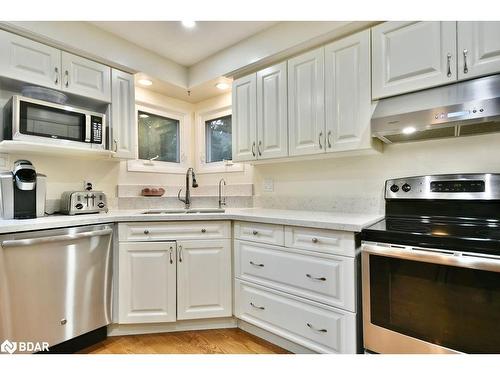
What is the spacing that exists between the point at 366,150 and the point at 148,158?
2151 millimetres

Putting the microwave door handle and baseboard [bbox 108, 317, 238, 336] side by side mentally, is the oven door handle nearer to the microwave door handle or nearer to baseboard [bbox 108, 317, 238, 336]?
baseboard [bbox 108, 317, 238, 336]

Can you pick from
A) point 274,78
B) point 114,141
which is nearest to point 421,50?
point 274,78

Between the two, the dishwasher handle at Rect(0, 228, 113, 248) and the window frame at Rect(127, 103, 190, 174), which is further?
the window frame at Rect(127, 103, 190, 174)

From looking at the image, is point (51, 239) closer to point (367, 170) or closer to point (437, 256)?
point (437, 256)

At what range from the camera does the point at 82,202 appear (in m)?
2.05

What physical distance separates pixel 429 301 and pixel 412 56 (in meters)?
1.36

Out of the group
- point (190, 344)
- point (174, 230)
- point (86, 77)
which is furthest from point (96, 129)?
point (190, 344)

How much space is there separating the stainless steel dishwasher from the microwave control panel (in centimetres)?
71

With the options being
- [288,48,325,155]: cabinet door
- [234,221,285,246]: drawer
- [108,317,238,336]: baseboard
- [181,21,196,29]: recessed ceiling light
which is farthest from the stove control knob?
[181,21,196,29]: recessed ceiling light

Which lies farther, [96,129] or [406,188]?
[96,129]

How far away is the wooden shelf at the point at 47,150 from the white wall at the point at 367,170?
1435mm

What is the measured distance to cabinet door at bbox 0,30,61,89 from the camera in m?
1.73

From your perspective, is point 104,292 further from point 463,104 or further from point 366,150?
point 463,104

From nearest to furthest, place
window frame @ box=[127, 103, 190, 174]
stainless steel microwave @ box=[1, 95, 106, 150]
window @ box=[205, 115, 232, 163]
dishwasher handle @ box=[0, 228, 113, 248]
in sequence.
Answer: dishwasher handle @ box=[0, 228, 113, 248] → stainless steel microwave @ box=[1, 95, 106, 150] → window frame @ box=[127, 103, 190, 174] → window @ box=[205, 115, 232, 163]
